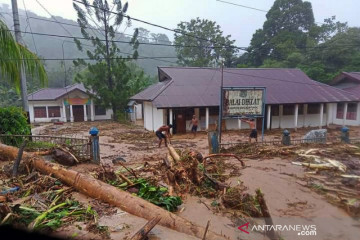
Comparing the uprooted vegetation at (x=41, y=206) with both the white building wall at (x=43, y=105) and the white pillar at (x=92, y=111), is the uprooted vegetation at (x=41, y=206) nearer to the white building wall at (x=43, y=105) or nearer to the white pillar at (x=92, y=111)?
the white pillar at (x=92, y=111)

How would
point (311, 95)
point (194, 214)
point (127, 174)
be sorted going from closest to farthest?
point (194, 214)
point (127, 174)
point (311, 95)

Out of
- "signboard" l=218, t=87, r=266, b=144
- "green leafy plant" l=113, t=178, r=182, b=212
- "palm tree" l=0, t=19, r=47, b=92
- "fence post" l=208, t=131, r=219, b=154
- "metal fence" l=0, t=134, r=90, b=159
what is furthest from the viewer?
"signboard" l=218, t=87, r=266, b=144

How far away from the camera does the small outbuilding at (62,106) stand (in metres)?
26.9

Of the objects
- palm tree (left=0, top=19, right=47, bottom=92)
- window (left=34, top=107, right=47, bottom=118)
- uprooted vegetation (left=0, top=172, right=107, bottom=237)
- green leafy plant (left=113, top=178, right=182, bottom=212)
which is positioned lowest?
window (left=34, top=107, right=47, bottom=118)

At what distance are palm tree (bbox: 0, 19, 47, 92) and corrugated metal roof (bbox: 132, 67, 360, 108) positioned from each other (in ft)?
29.3

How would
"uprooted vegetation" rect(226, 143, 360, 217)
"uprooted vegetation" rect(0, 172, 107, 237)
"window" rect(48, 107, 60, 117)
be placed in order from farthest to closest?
"window" rect(48, 107, 60, 117) → "uprooted vegetation" rect(226, 143, 360, 217) → "uprooted vegetation" rect(0, 172, 107, 237)

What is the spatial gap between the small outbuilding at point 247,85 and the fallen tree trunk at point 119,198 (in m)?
10.0

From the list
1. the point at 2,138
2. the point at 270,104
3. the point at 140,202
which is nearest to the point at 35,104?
the point at 2,138

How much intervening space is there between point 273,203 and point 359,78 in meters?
23.2

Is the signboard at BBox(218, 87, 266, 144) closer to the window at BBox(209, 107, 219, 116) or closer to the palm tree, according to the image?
the window at BBox(209, 107, 219, 116)

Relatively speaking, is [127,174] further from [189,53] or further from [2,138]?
[189,53]

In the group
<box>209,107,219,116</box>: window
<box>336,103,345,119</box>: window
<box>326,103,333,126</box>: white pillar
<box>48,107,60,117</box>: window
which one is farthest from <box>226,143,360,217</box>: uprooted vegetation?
<box>48,107,60,117</box>: window

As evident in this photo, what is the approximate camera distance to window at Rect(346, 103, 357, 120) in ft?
68.3

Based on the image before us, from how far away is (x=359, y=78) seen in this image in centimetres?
2220
